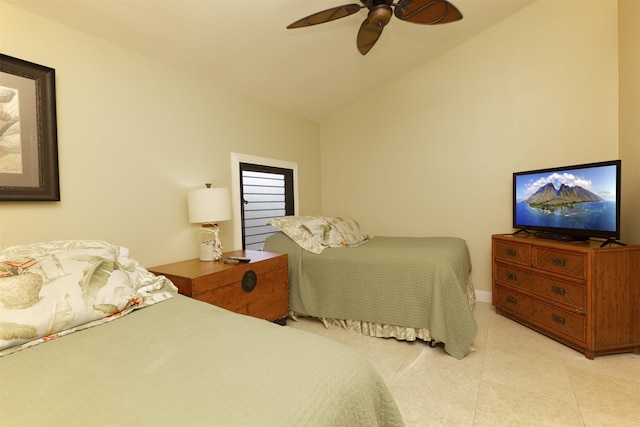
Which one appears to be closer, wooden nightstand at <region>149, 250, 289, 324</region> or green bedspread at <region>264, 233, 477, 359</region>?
wooden nightstand at <region>149, 250, 289, 324</region>

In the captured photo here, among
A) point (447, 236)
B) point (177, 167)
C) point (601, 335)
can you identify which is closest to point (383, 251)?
point (447, 236)

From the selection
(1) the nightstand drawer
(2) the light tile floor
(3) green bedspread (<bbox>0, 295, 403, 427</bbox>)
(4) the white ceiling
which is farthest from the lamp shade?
(2) the light tile floor

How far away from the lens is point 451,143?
10.7 feet

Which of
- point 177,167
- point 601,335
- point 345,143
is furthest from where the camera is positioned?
point 345,143

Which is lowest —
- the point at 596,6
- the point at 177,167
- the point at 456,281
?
the point at 456,281

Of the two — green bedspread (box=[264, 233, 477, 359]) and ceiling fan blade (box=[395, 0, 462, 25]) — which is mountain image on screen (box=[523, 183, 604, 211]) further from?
ceiling fan blade (box=[395, 0, 462, 25])

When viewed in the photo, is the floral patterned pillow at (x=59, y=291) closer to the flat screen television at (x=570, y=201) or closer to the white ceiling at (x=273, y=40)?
the white ceiling at (x=273, y=40)

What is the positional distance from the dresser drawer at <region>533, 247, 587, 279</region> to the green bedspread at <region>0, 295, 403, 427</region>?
1934mm

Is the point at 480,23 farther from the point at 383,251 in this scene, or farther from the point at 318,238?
the point at 318,238

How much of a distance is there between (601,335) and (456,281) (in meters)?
0.97

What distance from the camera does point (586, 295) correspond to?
6.40ft

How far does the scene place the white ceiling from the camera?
1758 millimetres

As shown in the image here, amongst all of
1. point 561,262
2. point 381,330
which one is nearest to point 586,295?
point 561,262

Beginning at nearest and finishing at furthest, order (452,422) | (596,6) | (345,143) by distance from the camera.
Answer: (452,422) < (596,6) < (345,143)
